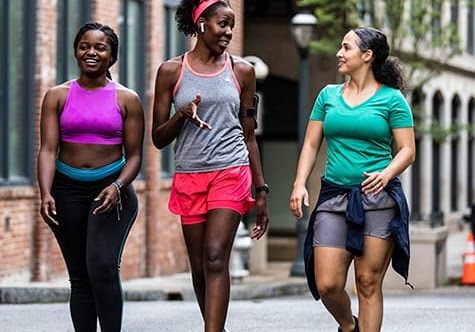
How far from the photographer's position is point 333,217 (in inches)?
315

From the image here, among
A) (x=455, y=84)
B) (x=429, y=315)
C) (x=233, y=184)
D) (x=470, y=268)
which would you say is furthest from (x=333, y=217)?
(x=455, y=84)

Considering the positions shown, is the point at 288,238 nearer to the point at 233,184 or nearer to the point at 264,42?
the point at 264,42

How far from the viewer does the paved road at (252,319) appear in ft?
35.5

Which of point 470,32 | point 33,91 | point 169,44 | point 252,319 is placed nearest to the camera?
point 252,319

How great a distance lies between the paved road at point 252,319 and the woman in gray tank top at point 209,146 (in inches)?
104

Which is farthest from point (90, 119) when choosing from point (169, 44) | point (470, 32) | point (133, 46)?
point (470, 32)

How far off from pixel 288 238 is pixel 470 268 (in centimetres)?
1463

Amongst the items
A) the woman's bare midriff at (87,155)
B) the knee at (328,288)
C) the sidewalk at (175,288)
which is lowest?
the sidewalk at (175,288)

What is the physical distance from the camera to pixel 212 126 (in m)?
7.98

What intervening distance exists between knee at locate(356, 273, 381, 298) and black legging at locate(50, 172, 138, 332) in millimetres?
1228

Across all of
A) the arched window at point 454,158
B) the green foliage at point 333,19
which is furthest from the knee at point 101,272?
the arched window at point 454,158

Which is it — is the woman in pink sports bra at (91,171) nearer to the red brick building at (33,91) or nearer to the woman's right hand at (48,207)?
the woman's right hand at (48,207)

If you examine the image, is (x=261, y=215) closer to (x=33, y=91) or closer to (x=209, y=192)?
(x=209, y=192)

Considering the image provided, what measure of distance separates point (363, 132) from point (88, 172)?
4.66 feet
